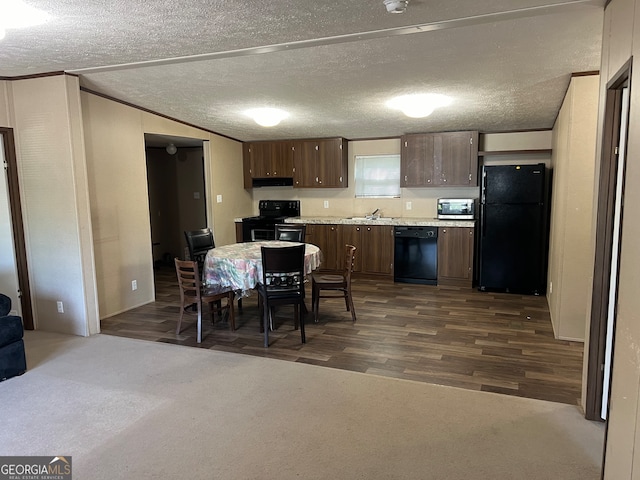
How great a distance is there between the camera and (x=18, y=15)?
245cm

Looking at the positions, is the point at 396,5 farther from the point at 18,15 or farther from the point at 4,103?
the point at 4,103

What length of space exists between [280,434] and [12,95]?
4061 millimetres

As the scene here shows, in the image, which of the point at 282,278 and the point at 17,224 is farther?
the point at 17,224

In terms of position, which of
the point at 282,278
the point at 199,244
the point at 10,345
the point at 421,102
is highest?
the point at 421,102

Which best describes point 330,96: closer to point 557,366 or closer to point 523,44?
point 523,44

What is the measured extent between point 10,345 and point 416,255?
469 cm

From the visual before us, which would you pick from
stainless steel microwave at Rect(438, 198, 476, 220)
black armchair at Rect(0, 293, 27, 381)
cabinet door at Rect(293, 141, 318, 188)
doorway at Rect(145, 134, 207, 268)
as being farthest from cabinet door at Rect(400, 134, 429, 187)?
black armchair at Rect(0, 293, 27, 381)

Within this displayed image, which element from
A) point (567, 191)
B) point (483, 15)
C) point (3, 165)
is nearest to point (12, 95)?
point (3, 165)

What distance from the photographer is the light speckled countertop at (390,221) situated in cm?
572

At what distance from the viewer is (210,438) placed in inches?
93.7

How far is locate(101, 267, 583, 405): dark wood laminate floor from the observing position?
3.11 metres

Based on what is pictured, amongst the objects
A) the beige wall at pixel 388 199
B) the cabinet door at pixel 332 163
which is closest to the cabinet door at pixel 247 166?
the beige wall at pixel 388 199

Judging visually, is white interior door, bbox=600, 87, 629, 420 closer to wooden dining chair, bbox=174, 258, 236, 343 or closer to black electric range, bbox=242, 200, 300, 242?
wooden dining chair, bbox=174, 258, 236, 343

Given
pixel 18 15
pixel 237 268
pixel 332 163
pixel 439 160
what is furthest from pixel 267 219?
pixel 18 15
